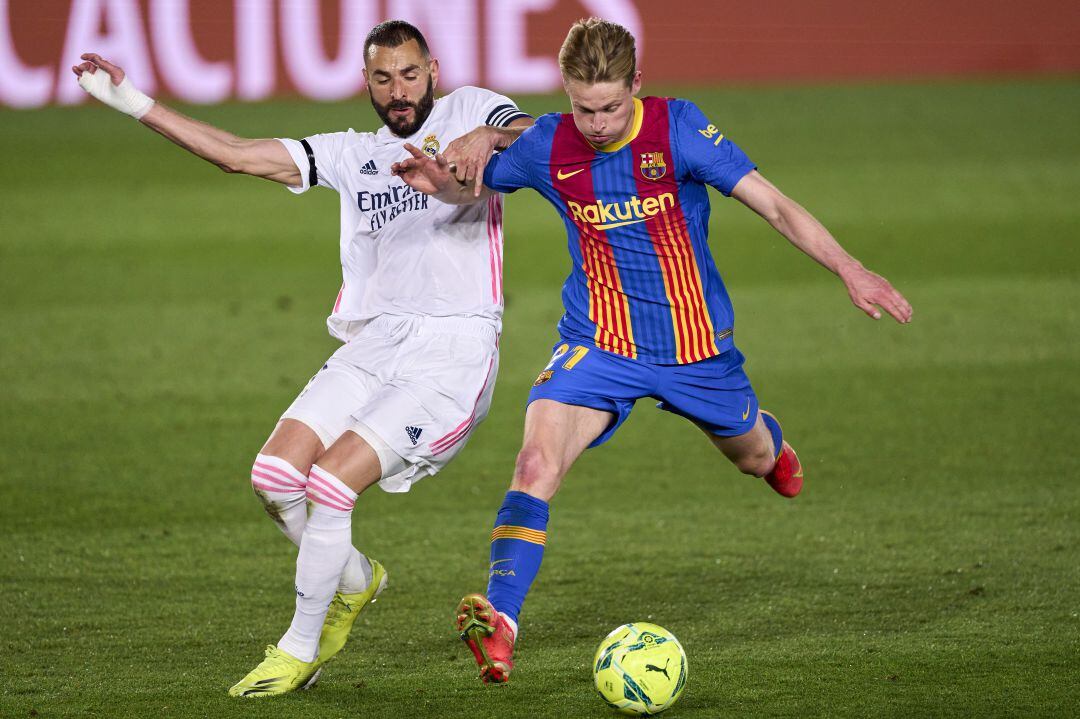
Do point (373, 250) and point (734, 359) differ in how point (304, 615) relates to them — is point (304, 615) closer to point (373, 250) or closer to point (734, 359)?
point (373, 250)

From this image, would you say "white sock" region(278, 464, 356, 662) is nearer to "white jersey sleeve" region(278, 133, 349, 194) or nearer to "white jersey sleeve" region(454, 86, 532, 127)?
"white jersey sleeve" region(278, 133, 349, 194)

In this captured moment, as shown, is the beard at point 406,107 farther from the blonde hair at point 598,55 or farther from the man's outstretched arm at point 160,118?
the blonde hair at point 598,55

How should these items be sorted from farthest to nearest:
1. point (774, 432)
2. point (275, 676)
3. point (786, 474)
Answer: point (786, 474)
point (774, 432)
point (275, 676)

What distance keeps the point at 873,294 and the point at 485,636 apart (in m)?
1.62

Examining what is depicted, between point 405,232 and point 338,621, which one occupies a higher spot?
point 405,232

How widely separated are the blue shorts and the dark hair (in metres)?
1.26

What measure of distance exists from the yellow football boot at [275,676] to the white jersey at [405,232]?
4.27 ft

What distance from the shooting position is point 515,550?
4.71m

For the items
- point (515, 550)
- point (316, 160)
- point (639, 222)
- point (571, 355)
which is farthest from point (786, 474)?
point (316, 160)

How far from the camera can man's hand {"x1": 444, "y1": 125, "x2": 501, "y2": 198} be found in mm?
5090

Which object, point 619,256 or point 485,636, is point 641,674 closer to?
point 485,636

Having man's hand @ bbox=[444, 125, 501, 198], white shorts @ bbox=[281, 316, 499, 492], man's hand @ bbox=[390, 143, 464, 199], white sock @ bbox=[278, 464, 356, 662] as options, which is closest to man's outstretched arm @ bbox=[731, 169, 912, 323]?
man's hand @ bbox=[444, 125, 501, 198]

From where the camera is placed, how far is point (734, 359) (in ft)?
17.8

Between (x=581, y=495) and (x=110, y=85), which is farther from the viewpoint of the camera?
(x=581, y=495)
